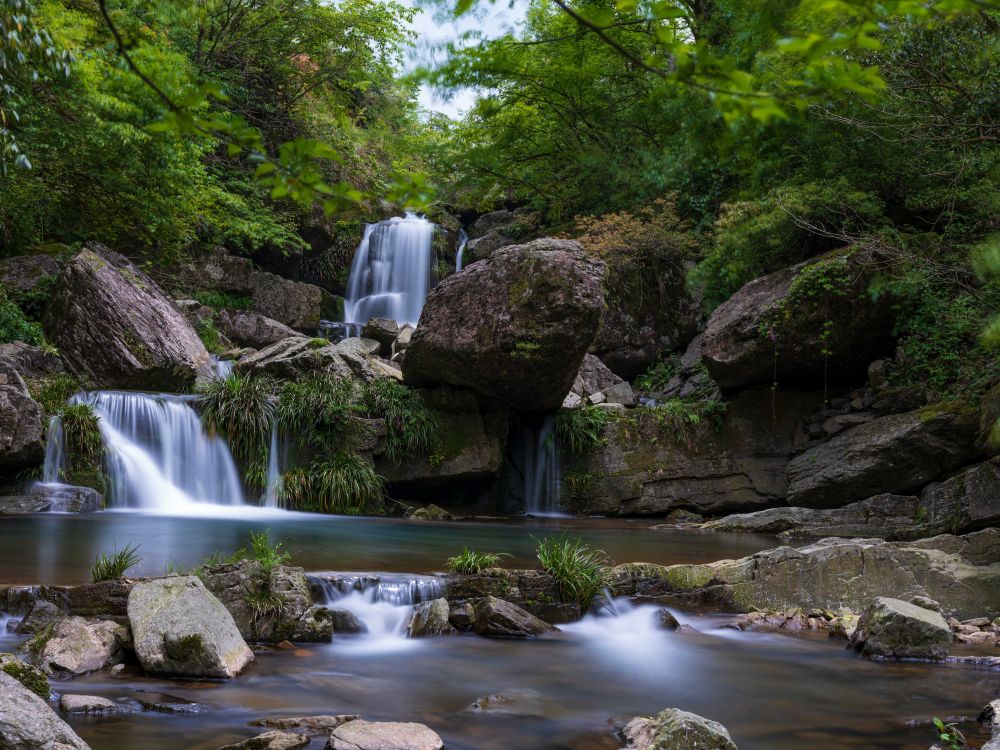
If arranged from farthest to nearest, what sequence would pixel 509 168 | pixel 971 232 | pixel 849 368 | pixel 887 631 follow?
1. pixel 509 168
2. pixel 849 368
3. pixel 971 232
4. pixel 887 631

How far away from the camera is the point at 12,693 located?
3.04 metres

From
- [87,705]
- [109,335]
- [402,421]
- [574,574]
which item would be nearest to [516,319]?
[402,421]

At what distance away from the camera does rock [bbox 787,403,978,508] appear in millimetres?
11312

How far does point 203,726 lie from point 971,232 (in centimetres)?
1288

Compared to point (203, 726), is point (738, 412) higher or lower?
higher

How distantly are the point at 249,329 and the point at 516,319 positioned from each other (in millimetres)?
9085

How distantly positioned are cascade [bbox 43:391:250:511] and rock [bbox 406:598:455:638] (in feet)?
23.1

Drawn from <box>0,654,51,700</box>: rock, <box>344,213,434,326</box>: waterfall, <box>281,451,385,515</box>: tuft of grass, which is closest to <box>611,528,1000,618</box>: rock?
<box>0,654,51,700</box>: rock

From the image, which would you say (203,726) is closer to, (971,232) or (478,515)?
(478,515)

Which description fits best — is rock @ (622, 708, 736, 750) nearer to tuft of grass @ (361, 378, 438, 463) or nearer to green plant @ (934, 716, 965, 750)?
green plant @ (934, 716, 965, 750)

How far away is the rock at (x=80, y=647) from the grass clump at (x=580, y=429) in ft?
33.9

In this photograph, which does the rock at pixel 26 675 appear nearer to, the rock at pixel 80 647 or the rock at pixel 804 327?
the rock at pixel 80 647

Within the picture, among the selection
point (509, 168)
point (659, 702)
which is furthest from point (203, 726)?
point (509, 168)

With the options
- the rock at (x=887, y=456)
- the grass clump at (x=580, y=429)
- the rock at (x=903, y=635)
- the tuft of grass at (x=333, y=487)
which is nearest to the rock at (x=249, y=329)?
the tuft of grass at (x=333, y=487)
